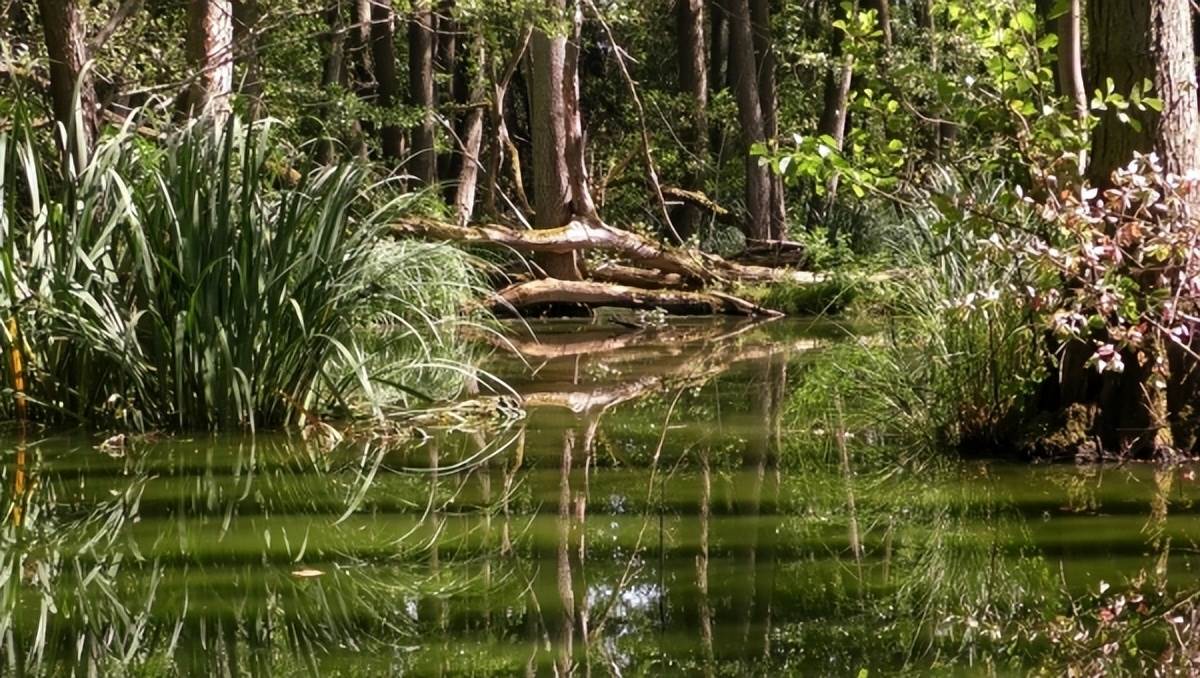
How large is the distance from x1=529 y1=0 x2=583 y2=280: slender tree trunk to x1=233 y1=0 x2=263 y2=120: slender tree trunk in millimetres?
2747

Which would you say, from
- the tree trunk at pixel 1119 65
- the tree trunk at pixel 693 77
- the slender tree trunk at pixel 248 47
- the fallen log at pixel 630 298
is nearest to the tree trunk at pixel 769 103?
the tree trunk at pixel 693 77

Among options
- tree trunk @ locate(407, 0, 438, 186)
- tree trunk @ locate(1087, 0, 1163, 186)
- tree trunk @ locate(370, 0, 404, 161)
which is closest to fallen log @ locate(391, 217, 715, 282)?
tree trunk @ locate(370, 0, 404, 161)

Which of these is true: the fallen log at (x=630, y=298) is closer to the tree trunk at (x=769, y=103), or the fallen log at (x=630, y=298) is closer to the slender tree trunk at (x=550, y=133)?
the slender tree trunk at (x=550, y=133)

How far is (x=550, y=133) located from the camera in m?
15.7

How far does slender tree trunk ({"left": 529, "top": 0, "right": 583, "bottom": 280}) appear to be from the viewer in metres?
15.5

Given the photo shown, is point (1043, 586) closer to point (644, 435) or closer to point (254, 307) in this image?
point (644, 435)

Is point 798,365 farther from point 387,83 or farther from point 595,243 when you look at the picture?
point 387,83

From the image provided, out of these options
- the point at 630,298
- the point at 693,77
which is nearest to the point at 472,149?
the point at 693,77

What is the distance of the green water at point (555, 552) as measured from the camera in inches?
135

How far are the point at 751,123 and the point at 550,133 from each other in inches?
204

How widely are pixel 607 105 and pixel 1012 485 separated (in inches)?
901

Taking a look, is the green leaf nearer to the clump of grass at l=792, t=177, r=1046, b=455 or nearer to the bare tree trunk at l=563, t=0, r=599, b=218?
the clump of grass at l=792, t=177, r=1046, b=455

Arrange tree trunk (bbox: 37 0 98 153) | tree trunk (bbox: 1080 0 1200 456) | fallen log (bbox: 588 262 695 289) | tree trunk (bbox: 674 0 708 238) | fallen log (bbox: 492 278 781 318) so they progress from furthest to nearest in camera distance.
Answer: tree trunk (bbox: 674 0 708 238), fallen log (bbox: 588 262 695 289), fallen log (bbox: 492 278 781 318), tree trunk (bbox: 37 0 98 153), tree trunk (bbox: 1080 0 1200 456)

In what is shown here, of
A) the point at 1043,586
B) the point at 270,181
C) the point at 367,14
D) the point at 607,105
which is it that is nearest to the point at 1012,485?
the point at 1043,586
